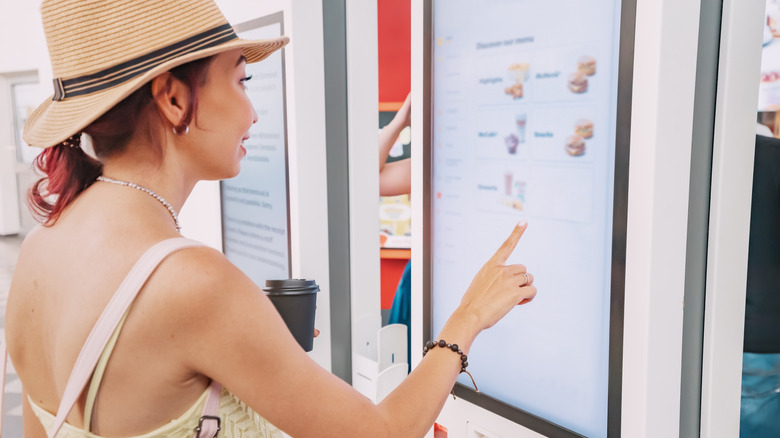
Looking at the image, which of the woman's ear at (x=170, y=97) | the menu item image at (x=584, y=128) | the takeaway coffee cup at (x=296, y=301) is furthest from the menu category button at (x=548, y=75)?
the takeaway coffee cup at (x=296, y=301)

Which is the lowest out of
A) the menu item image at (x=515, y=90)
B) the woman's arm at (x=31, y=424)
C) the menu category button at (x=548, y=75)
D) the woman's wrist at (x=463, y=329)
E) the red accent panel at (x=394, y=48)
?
the woman's arm at (x=31, y=424)

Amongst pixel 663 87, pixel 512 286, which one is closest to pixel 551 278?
pixel 512 286

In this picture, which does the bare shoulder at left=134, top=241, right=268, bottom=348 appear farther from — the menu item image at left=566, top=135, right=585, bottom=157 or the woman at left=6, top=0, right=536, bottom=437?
the menu item image at left=566, top=135, right=585, bottom=157

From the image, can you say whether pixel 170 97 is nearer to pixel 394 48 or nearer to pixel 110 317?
pixel 110 317

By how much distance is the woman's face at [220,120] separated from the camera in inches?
37.1

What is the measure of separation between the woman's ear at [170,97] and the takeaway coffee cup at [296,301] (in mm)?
808

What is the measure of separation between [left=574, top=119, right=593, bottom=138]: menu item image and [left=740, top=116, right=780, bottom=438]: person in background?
389 mm

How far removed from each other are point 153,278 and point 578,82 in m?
0.79

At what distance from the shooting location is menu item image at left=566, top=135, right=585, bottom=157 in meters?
1.13

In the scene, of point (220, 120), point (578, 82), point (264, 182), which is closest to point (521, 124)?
point (578, 82)

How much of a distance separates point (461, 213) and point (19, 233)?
8914 mm

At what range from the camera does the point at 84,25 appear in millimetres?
878

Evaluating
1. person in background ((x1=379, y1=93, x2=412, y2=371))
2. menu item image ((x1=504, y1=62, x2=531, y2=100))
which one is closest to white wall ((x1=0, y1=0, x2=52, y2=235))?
person in background ((x1=379, y1=93, x2=412, y2=371))

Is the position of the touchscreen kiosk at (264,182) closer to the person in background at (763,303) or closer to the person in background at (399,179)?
the person in background at (399,179)
